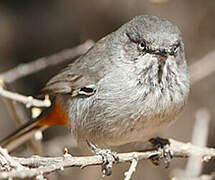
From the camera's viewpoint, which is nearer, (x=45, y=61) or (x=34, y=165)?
(x=34, y=165)

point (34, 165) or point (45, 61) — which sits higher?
point (45, 61)

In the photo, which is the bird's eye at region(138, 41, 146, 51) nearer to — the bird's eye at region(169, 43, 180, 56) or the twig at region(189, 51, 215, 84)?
the bird's eye at region(169, 43, 180, 56)

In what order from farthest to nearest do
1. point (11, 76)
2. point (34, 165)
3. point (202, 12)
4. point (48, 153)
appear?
point (202, 12), point (48, 153), point (11, 76), point (34, 165)

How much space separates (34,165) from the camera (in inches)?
131

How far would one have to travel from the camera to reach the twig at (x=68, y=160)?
286 centimetres

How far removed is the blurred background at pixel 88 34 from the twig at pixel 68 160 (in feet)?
8.92

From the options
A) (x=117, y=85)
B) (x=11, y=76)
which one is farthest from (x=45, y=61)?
(x=117, y=85)

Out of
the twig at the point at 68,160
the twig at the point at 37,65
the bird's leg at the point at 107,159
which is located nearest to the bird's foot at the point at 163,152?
the twig at the point at 68,160

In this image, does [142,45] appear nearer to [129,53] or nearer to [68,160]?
[129,53]

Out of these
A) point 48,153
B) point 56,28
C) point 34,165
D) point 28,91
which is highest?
point 56,28

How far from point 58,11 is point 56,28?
297 mm

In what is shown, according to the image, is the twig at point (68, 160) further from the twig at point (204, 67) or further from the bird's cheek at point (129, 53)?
the twig at point (204, 67)

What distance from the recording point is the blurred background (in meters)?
7.31

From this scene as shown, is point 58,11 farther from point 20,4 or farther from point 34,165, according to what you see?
point 34,165
